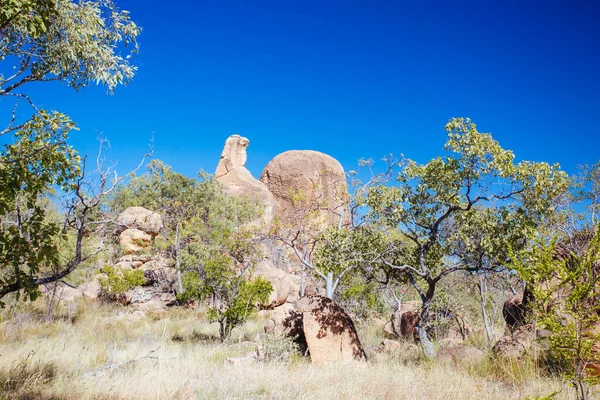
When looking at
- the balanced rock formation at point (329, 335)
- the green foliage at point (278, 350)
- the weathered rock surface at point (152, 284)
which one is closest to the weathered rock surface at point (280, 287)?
the weathered rock surface at point (152, 284)

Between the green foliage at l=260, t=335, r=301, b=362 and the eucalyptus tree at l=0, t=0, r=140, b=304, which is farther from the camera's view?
the green foliage at l=260, t=335, r=301, b=362

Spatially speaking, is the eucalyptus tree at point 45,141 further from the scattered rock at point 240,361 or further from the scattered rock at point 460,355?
the scattered rock at point 460,355

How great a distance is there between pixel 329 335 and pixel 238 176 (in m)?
30.5

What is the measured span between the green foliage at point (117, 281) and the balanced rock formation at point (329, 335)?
13.1 meters

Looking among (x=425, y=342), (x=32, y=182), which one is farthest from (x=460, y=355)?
(x=32, y=182)

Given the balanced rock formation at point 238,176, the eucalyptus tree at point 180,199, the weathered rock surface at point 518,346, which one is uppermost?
the balanced rock formation at point 238,176

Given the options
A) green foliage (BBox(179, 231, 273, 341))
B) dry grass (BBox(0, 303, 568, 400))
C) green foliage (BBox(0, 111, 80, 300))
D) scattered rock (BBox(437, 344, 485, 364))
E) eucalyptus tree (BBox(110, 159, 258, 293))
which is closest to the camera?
green foliage (BBox(0, 111, 80, 300))

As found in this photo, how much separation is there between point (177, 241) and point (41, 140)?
58.7 ft

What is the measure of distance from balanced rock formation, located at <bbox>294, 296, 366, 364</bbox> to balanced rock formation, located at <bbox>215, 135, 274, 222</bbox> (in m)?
25.0

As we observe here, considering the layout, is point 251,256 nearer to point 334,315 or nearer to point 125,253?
point 334,315

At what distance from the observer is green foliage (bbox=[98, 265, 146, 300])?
19.0 metres

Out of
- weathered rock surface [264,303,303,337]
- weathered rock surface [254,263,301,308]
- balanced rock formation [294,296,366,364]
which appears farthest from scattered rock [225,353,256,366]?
weathered rock surface [254,263,301,308]

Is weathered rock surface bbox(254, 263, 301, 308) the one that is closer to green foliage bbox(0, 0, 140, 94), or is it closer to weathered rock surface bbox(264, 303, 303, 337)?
weathered rock surface bbox(264, 303, 303, 337)

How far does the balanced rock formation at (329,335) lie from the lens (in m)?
8.78
